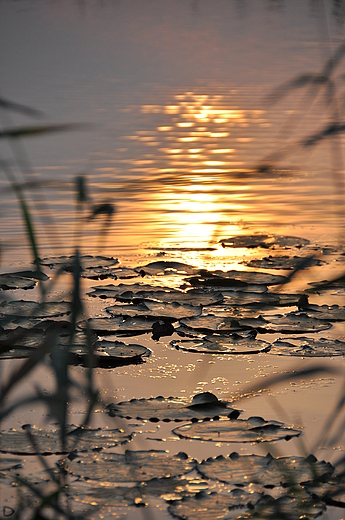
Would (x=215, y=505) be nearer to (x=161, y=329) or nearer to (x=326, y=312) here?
(x=161, y=329)

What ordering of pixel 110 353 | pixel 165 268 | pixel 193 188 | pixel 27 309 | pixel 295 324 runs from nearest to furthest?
pixel 110 353 < pixel 295 324 < pixel 27 309 < pixel 165 268 < pixel 193 188

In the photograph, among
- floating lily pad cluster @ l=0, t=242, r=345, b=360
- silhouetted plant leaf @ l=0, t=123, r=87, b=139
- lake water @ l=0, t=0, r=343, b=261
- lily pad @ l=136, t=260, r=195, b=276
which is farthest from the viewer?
lake water @ l=0, t=0, r=343, b=261

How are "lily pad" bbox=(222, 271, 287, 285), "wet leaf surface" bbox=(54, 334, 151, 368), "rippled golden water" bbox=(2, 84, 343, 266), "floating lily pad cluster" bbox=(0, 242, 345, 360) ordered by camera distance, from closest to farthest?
1. "wet leaf surface" bbox=(54, 334, 151, 368)
2. "floating lily pad cluster" bbox=(0, 242, 345, 360)
3. "lily pad" bbox=(222, 271, 287, 285)
4. "rippled golden water" bbox=(2, 84, 343, 266)

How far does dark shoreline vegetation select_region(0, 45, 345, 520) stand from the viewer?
172 cm

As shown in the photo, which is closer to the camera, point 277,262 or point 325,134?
point 325,134

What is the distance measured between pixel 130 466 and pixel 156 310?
54.8 inches

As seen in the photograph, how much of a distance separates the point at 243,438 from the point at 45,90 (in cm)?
880

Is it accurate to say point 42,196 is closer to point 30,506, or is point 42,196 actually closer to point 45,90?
point 30,506

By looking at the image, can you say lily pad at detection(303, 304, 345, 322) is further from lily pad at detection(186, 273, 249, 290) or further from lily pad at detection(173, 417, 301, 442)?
lily pad at detection(173, 417, 301, 442)

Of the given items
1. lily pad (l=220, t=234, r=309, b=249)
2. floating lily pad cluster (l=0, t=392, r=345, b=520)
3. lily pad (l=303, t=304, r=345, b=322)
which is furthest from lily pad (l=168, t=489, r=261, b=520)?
lily pad (l=220, t=234, r=309, b=249)

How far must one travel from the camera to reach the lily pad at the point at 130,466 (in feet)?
6.85

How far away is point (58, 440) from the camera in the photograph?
2268 mm

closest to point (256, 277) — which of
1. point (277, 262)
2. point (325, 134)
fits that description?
point (277, 262)

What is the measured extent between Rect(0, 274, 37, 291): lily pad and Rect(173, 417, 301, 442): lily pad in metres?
1.60
